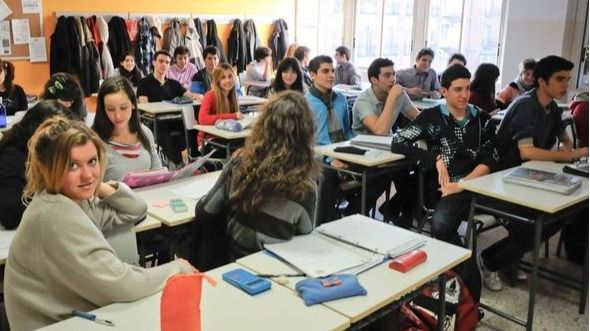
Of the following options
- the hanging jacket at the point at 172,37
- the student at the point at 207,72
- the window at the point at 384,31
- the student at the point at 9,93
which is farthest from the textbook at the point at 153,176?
the window at the point at 384,31

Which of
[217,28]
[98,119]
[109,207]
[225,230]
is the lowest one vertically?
[225,230]

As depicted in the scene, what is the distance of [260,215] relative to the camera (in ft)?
6.93

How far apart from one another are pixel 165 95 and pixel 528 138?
3.83 meters

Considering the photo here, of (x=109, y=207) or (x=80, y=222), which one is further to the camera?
(x=109, y=207)

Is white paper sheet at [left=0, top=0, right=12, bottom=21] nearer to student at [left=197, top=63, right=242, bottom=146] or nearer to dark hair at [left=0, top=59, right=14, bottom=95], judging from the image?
dark hair at [left=0, top=59, right=14, bottom=95]

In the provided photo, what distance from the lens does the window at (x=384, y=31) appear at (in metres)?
8.86

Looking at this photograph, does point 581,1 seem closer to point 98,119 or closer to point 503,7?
point 503,7

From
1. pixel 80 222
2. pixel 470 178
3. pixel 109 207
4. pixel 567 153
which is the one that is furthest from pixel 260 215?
pixel 567 153

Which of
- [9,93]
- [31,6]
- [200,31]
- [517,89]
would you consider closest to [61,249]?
[9,93]

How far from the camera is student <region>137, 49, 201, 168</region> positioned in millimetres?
5383

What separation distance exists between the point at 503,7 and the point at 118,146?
6358mm

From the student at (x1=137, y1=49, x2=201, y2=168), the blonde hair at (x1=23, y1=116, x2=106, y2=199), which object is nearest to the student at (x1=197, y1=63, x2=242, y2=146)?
the student at (x1=137, y1=49, x2=201, y2=168)

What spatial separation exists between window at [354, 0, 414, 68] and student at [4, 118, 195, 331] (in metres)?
7.45

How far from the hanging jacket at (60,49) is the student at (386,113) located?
13.9ft
